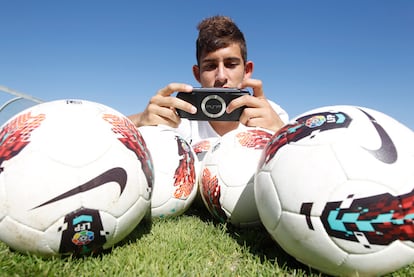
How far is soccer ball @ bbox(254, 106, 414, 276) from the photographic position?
1.68 metres

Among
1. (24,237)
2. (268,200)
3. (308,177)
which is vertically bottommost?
(24,237)

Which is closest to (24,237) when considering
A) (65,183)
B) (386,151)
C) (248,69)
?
(65,183)

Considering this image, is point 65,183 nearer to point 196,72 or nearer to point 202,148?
point 202,148

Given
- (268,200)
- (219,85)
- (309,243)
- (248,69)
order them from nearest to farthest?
(309,243) → (268,200) → (219,85) → (248,69)

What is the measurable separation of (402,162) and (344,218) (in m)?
0.49

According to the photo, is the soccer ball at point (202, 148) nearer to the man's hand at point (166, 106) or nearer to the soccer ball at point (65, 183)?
the man's hand at point (166, 106)

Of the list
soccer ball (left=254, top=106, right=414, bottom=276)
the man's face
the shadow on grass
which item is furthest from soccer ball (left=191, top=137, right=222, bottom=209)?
soccer ball (left=254, top=106, right=414, bottom=276)

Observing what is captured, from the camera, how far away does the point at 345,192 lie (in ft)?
5.70

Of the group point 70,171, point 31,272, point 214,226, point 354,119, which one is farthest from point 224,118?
point 31,272

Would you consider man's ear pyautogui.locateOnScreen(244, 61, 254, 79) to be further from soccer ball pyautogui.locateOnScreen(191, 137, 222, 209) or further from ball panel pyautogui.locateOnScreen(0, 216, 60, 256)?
ball panel pyautogui.locateOnScreen(0, 216, 60, 256)

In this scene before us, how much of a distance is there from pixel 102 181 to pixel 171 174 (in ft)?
3.76

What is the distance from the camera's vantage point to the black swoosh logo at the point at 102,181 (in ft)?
6.33

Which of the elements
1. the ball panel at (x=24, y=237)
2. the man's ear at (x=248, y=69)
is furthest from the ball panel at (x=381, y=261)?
the man's ear at (x=248, y=69)

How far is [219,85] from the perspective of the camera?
4.79 metres
